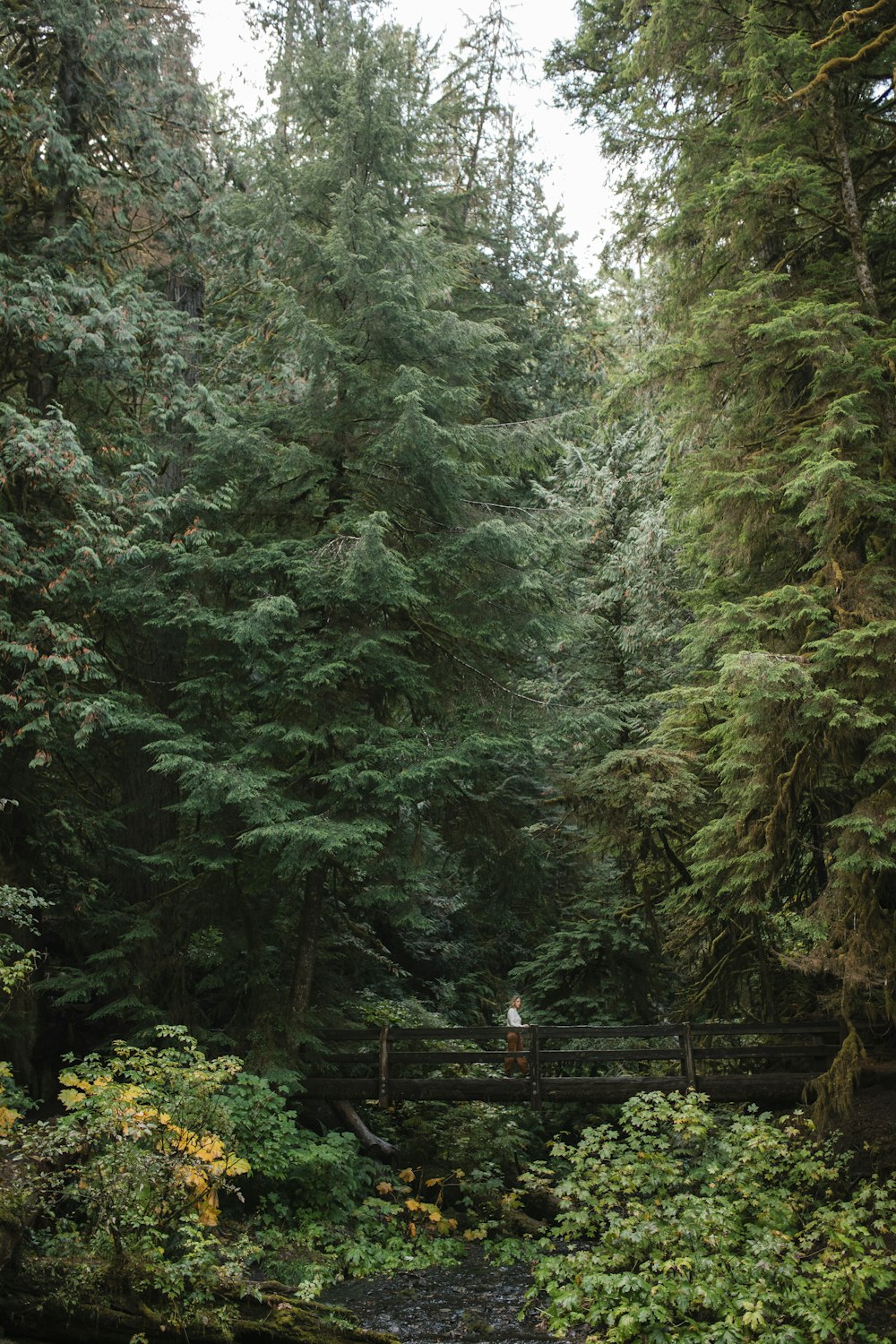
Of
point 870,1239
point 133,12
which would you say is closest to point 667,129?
point 133,12

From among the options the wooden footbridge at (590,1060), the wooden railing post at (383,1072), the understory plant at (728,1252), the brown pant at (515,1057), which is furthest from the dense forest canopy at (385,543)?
the brown pant at (515,1057)

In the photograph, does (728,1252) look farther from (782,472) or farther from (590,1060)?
(782,472)

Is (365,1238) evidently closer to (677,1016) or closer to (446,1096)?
(446,1096)

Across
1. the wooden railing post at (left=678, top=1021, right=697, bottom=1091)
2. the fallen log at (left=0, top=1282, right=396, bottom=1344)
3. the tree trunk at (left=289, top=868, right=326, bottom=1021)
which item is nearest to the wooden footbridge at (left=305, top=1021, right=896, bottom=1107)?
the wooden railing post at (left=678, top=1021, right=697, bottom=1091)

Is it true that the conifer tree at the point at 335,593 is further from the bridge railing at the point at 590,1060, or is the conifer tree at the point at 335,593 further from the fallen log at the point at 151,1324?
the fallen log at the point at 151,1324

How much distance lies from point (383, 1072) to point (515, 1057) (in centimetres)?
167

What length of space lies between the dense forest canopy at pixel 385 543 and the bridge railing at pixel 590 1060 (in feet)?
2.21

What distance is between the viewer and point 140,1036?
10195mm

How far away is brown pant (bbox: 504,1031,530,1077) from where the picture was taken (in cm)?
1181

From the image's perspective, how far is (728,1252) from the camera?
23.1 feet

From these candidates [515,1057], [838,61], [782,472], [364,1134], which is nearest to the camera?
[838,61]

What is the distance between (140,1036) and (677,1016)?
20.7 ft

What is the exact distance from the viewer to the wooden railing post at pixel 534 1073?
37.7 feet

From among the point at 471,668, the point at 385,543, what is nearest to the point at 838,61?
the point at 385,543
